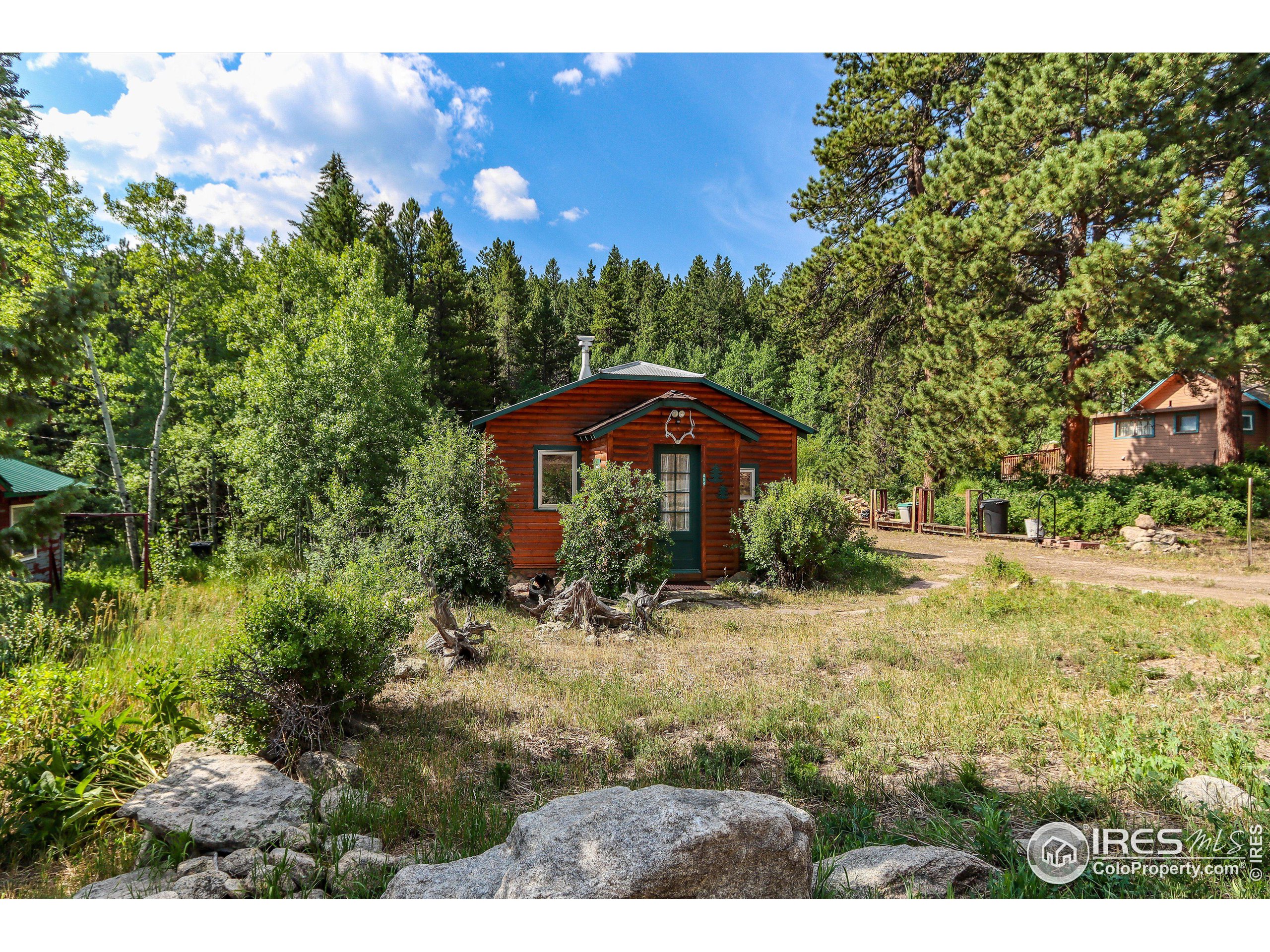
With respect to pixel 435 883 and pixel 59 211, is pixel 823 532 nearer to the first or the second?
pixel 435 883

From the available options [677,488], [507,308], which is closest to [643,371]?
[677,488]

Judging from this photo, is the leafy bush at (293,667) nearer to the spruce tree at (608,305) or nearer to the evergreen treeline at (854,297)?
the evergreen treeline at (854,297)

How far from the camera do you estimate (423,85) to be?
4.25 metres

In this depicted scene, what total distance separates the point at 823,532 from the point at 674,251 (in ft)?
19.0

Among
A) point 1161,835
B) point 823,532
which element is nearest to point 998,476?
point 823,532

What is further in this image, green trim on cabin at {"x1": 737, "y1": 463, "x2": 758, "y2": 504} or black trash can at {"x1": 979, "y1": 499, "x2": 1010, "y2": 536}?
black trash can at {"x1": 979, "y1": 499, "x2": 1010, "y2": 536}

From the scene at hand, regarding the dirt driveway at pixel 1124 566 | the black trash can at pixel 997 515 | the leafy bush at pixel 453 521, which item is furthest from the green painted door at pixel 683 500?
the black trash can at pixel 997 515

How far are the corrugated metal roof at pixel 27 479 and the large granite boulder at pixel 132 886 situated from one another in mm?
3909

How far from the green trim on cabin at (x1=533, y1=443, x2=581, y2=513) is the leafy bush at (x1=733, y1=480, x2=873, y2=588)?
3.38 metres

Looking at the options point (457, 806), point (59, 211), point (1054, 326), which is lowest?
point (457, 806)

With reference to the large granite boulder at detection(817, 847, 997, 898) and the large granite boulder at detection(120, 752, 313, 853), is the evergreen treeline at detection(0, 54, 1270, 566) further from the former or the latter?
the large granite boulder at detection(817, 847, 997, 898)

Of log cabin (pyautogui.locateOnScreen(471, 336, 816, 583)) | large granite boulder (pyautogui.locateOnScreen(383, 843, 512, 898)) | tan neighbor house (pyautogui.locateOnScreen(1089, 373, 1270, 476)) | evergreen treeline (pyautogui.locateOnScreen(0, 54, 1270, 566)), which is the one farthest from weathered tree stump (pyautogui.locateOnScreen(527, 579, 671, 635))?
tan neighbor house (pyautogui.locateOnScreen(1089, 373, 1270, 476))

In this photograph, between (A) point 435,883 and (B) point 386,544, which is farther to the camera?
(B) point 386,544

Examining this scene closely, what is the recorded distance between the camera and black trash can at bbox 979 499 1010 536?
16.0 meters
